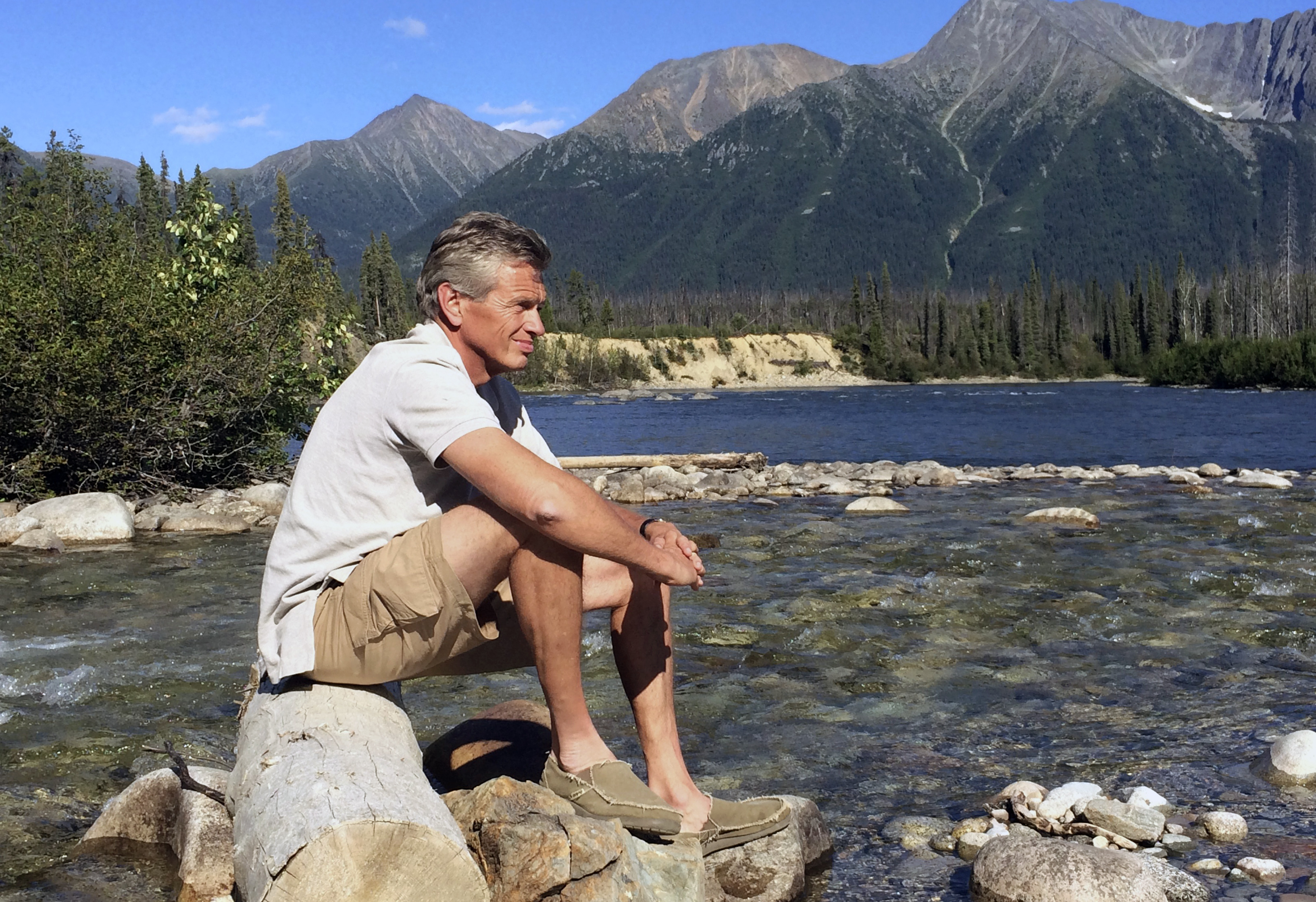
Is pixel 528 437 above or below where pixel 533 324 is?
below

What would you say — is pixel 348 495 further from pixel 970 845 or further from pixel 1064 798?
pixel 1064 798

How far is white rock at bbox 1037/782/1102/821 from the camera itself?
4.00 m

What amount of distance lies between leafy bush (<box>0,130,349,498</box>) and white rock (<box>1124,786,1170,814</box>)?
12355mm

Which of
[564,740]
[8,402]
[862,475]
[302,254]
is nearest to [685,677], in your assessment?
[564,740]

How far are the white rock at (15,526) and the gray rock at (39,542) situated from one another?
0.28ft

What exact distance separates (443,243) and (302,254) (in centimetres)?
1378

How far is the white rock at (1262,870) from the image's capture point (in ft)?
11.4

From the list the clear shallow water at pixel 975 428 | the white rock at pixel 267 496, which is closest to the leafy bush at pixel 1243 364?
the clear shallow water at pixel 975 428

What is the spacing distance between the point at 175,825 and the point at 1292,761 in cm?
419

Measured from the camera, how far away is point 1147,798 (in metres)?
4.14

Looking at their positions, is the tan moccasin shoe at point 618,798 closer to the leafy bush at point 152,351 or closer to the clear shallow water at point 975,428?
the leafy bush at point 152,351

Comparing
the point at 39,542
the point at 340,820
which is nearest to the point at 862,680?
the point at 340,820

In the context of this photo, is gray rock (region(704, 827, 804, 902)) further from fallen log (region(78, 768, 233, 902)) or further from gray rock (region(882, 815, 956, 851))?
fallen log (region(78, 768, 233, 902))

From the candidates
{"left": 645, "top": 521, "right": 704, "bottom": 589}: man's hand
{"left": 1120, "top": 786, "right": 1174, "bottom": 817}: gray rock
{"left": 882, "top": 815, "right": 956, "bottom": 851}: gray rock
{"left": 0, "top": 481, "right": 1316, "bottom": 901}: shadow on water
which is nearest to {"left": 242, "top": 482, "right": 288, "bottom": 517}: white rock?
{"left": 0, "top": 481, "right": 1316, "bottom": 901}: shadow on water
